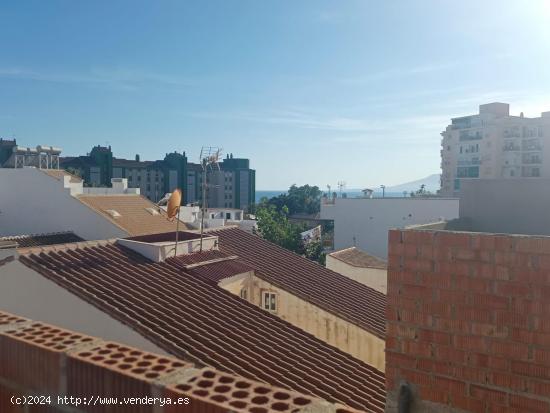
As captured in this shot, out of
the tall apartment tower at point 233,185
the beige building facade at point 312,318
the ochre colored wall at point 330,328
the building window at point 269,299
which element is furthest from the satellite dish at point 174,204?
the tall apartment tower at point 233,185

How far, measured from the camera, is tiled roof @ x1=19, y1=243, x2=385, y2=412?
8805 mm

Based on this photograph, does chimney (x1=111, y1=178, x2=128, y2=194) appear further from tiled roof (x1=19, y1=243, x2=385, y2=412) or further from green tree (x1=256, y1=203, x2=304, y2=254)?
tiled roof (x1=19, y1=243, x2=385, y2=412)

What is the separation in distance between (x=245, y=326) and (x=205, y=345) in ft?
5.49

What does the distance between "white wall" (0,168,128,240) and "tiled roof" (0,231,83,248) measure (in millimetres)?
629

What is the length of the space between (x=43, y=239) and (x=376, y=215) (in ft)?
116

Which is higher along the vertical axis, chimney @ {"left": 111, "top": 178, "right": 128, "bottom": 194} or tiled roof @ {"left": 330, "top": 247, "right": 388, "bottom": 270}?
chimney @ {"left": 111, "top": 178, "right": 128, "bottom": 194}

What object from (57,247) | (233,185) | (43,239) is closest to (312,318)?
(57,247)

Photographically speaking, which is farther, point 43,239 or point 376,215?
point 376,215

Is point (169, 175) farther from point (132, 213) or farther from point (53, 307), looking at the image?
point (53, 307)

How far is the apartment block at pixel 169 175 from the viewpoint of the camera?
96000 millimetres

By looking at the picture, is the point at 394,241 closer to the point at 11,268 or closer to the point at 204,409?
the point at 204,409

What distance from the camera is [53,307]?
989cm

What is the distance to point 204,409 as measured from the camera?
2.48 m

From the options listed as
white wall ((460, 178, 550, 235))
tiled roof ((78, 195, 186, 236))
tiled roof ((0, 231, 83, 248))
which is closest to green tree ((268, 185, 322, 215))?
tiled roof ((78, 195, 186, 236))
